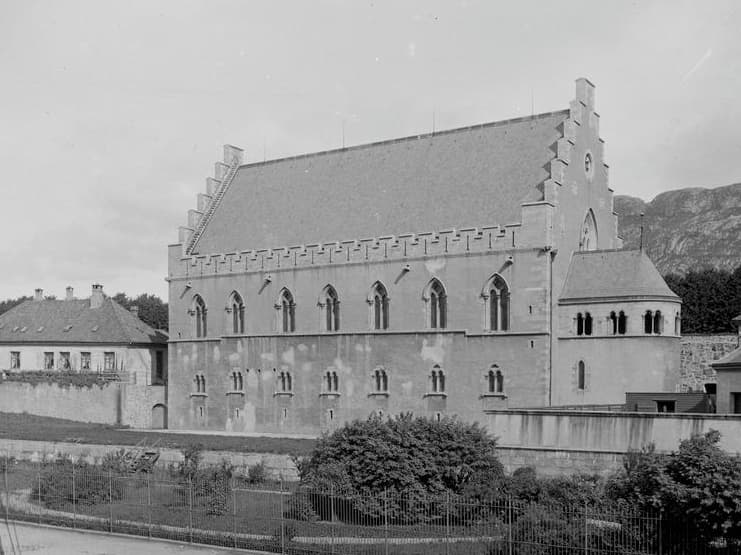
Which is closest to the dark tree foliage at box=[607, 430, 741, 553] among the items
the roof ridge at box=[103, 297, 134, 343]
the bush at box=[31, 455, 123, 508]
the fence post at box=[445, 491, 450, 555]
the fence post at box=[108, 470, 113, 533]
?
the fence post at box=[445, 491, 450, 555]

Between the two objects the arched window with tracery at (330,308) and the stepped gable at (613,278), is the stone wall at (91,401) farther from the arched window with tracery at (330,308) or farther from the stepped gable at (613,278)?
the stepped gable at (613,278)

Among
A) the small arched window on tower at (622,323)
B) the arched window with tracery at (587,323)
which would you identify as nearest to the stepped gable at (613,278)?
the arched window with tracery at (587,323)

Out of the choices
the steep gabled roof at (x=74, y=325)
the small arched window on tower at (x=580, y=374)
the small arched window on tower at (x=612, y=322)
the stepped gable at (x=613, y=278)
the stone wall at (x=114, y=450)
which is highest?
the stepped gable at (x=613, y=278)

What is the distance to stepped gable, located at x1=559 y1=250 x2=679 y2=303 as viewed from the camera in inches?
1647

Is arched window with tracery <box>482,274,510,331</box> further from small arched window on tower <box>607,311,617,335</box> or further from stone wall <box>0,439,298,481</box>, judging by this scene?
stone wall <box>0,439,298,481</box>

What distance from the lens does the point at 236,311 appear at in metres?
52.8

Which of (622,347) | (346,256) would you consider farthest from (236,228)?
(622,347)

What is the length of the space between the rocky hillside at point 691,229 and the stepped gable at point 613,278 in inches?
3401

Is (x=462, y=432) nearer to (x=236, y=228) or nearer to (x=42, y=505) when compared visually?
(x=42, y=505)

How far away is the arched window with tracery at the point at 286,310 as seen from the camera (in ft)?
165

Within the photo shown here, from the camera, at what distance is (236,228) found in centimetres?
5488

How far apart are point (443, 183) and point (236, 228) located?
13.6m

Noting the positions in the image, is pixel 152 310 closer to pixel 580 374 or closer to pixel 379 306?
pixel 379 306

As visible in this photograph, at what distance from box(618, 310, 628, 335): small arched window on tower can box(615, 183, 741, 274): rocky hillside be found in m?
87.9
